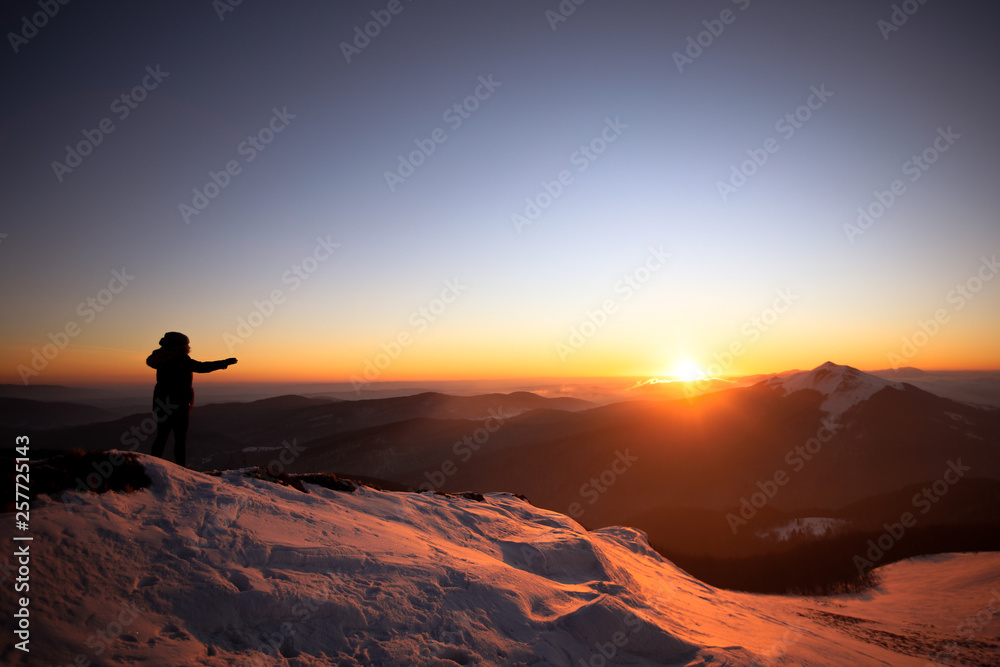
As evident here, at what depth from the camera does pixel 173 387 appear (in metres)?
9.93

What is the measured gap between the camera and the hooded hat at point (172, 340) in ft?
32.9

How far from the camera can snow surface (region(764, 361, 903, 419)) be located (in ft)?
243

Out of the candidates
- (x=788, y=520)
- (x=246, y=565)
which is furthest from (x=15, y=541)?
(x=788, y=520)

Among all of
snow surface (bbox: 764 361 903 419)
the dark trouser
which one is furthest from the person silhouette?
snow surface (bbox: 764 361 903 419)

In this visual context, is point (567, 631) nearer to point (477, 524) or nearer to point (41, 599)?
point (477, 524)

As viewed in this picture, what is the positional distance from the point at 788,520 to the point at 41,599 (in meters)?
61.2

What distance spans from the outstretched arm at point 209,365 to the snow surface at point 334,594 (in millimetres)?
2793

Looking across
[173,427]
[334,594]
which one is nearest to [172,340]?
[173,427]

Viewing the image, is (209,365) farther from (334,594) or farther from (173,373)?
(334,594)

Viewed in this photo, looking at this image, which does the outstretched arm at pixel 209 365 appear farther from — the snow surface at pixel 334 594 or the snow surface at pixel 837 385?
the snow surface at pixel 837 385

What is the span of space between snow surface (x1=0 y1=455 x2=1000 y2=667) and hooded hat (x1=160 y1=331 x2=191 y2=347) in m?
3.48

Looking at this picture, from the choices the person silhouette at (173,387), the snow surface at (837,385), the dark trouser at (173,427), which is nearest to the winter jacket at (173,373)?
the person silhouette at (173,387)

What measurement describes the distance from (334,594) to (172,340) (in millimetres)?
8134

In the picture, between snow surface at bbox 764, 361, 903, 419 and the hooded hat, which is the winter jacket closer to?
the hooded hat
